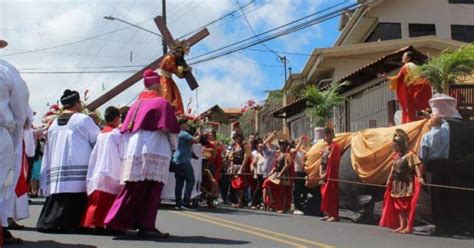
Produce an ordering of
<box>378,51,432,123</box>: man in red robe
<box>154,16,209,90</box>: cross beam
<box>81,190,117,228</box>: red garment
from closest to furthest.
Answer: <box>81,190,117,228</box>: red garment
<box>378,51,432,123</box>: man in red robe
<box>154,16,209,90</box>: cross beam

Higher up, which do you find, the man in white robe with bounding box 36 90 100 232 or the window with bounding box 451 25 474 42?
the window with bounding box 451 25 474 42

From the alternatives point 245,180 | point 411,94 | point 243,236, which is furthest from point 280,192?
point 243,236

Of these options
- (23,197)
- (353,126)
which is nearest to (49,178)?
(23,197)

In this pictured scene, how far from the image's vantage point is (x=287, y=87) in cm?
3528

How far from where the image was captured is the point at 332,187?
1216 centimetres

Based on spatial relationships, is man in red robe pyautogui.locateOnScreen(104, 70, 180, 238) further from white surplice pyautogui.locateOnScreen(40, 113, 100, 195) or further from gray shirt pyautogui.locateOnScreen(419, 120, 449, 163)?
gray shirt pyautogui.locateOnScreen(419, 120, 449, 163)

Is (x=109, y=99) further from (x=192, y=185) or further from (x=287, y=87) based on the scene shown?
(x=192, y=185)

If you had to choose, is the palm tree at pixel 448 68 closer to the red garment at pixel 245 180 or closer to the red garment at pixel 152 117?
the red garment at pixel 152 117

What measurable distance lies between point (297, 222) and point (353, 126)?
7.76 m

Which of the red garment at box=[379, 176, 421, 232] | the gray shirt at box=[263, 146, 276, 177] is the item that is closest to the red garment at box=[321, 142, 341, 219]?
the red garment at box=[379, 176, 421, 232]

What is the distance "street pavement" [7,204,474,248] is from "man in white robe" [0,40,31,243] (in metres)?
1.62

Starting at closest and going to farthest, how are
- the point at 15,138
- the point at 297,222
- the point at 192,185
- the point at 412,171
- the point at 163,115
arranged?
the point at 15,138, the point at 163,115, the point at 412,171, the point at 297,222, the point at 192,185

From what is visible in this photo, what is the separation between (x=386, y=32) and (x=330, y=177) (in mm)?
21440

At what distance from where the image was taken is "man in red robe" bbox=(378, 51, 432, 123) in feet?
38.8
